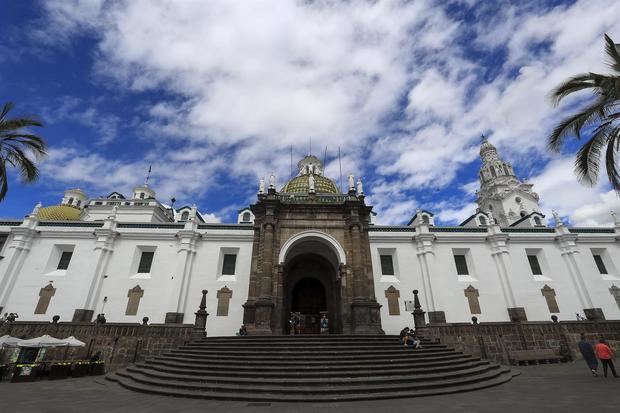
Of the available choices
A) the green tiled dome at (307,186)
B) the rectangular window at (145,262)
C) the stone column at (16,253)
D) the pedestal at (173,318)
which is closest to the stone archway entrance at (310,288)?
the green tiled dome at (307,186)

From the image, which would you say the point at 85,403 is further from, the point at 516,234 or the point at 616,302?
the point at 616,302

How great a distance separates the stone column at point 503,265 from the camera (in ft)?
74.3

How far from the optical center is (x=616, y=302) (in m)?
23.4

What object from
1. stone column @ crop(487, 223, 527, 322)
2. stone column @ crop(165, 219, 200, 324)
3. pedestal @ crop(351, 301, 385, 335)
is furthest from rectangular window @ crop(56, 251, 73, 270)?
stone column @ crop(487, 223, 527, 322)

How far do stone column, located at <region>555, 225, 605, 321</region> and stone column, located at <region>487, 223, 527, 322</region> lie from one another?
212 inches

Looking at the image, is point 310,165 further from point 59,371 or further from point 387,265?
point 59,371

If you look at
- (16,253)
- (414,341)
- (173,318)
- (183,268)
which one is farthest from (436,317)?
(16,253)

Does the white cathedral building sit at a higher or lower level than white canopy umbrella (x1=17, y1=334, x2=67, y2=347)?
higher

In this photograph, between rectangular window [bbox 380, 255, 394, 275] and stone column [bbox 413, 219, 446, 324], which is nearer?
stone column [bbox 413, 219, 446, 324]

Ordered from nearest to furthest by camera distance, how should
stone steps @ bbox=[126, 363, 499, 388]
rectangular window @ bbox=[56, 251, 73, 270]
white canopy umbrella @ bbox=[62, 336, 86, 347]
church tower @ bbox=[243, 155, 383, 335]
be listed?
1. stone steps @ bbox=[126, 363, 499, 388]
2. white canopy umbrella @ bbox=[62, 336, 86, 347]
3. church tower @ bbox=[243, 155, 383, 335]
4. rectangular window @ bbox=[56, 251, 73, 270]

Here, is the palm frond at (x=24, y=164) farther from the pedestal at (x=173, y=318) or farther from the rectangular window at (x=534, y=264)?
the rectangular window at (x=534, y=264)

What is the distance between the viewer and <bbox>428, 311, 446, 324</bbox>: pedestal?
22.0 metres

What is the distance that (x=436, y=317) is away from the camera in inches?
→ 870

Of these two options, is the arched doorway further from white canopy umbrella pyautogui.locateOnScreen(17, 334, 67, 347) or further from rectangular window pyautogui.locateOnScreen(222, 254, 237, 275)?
white canopy umbrella pyautogui.locateOnScreen(17, 334, 67, 347)
